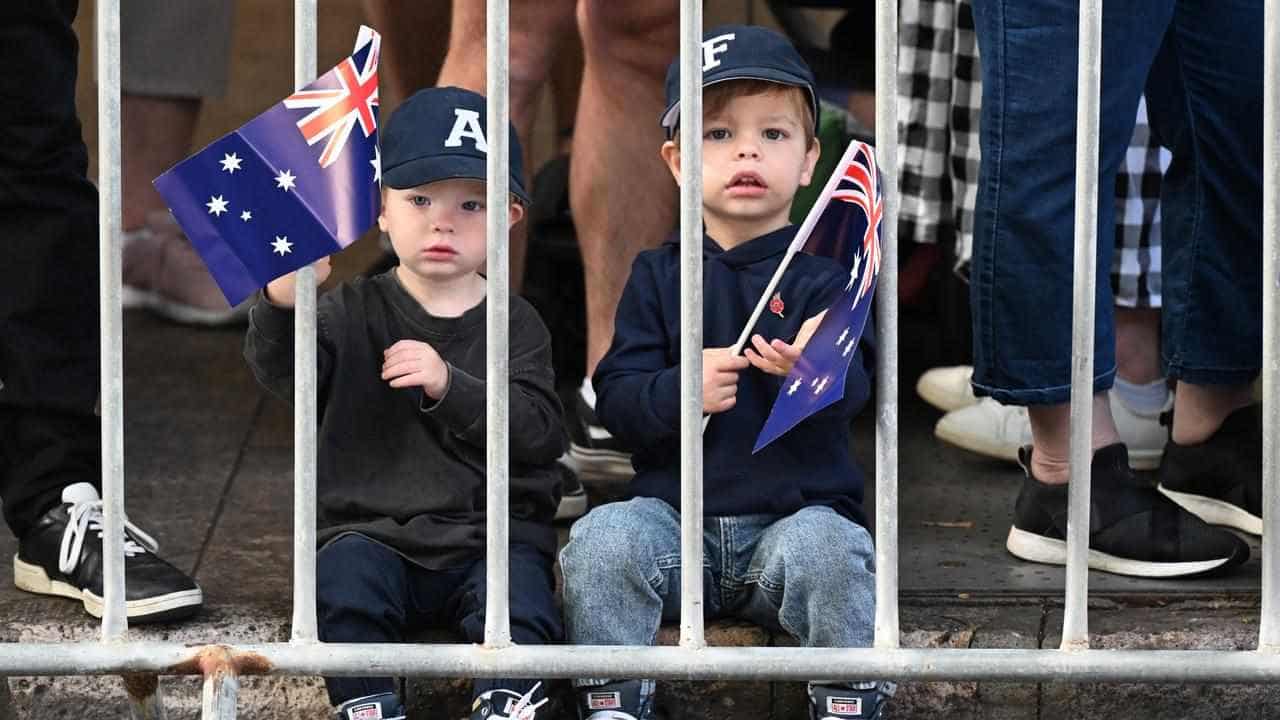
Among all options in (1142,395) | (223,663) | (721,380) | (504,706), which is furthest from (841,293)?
(1142,395)

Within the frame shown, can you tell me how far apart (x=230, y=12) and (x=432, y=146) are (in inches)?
83.6

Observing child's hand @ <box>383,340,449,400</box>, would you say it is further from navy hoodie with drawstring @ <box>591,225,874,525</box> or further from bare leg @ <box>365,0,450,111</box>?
bare leg @ <box>365,0,450,111</box>

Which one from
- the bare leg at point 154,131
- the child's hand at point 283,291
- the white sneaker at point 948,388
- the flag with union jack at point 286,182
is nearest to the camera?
the flag with union jack at point 286,182

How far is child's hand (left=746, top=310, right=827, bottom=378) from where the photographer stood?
279cm

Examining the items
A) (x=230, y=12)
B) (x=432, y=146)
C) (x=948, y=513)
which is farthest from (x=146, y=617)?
(x=230, y=12)

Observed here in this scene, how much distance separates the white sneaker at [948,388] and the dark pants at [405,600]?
141cm

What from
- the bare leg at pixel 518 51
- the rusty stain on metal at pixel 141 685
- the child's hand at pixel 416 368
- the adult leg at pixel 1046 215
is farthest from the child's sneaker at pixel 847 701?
the bare leg at pixel 518 51

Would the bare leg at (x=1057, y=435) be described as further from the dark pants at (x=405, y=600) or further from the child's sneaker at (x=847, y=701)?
the dark pants at (x=405, y=600)

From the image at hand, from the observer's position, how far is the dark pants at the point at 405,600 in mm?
2877

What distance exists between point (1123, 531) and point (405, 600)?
1.14 metres

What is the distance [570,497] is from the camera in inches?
139

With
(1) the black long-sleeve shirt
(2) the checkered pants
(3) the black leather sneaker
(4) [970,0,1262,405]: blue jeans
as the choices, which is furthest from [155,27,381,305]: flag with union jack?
(2) the checkered pants

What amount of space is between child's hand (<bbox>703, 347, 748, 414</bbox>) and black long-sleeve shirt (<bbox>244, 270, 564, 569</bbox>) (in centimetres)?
28

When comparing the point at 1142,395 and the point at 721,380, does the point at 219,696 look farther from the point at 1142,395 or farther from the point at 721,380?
the point at 1142,395
